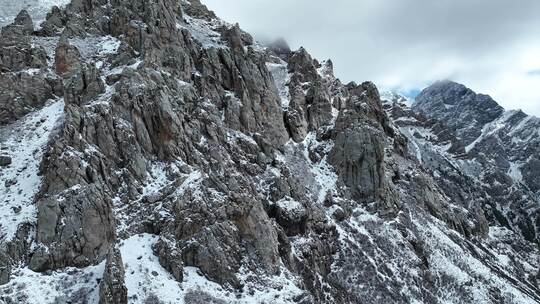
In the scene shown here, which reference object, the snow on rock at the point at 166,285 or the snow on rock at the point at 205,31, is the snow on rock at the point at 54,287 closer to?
the snow on rock at the point at 166,285

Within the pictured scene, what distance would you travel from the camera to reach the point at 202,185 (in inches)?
2089

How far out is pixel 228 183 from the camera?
55188 millimetres

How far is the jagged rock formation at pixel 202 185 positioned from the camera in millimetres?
45219

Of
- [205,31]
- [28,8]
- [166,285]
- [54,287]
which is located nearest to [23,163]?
[54,287]

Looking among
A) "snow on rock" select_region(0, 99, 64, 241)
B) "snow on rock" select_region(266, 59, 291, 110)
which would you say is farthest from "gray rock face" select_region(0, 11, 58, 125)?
"snow on rock" select_region(266, 59, 291, 110)

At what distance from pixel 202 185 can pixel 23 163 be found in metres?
15.4

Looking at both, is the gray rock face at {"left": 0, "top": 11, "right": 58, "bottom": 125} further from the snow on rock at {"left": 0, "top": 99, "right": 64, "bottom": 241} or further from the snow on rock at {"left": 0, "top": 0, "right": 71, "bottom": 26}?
the snow on rock at {"left": 0, "top": 0, "right": 71, "bottom": 26}

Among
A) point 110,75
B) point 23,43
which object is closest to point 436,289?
point 110,75

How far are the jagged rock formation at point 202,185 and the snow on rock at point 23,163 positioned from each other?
0.53 feet

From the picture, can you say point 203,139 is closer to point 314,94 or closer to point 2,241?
point 2,241

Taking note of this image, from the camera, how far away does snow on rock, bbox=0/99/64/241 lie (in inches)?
1754

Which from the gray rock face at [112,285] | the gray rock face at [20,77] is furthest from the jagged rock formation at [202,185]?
the gray rock face at [20,77]

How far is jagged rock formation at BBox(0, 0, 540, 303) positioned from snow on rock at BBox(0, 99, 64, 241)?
0.53 ft

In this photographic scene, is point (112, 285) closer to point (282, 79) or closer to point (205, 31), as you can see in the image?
point (205, 31)
